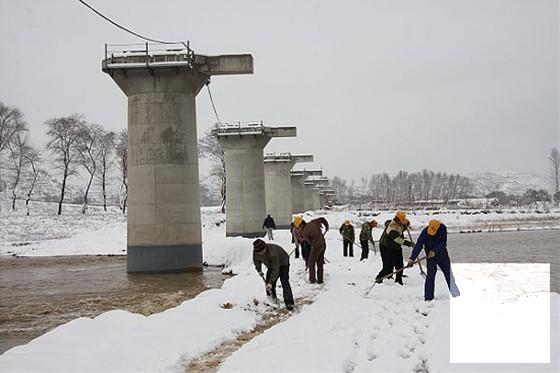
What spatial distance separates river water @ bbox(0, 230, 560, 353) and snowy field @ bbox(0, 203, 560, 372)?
2891 mm

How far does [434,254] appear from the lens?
34.9 ft

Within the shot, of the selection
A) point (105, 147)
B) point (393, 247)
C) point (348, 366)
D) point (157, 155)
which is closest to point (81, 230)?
point (105, 147)

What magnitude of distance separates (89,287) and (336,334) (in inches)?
495

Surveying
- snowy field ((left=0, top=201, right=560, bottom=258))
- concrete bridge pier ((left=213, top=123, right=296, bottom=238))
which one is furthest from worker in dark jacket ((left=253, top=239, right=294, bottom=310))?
concrete bridge pier ((left=213, top=123, right=296, bottom=238))

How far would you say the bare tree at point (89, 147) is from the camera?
2340 inches

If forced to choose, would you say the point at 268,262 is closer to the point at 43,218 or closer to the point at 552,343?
the point at 552,343

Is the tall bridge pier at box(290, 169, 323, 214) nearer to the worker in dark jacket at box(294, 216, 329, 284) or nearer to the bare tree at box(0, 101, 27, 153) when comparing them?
the bare tree at box(0, 101, 27, 153)

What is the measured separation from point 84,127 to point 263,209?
1186 inches

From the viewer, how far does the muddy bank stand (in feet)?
41.2

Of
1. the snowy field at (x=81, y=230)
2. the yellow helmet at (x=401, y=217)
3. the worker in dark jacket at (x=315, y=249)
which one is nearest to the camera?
the yellow helmet at (x=401, y=217)

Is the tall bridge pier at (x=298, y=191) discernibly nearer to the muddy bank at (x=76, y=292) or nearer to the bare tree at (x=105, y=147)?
the bare tree at (x=105, y=147)

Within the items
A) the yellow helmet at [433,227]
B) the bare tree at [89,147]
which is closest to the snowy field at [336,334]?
the yellow helmet at [433,227]

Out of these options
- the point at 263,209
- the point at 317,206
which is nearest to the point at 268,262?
the point at 263,209

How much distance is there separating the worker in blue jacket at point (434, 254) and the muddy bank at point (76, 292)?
236 inches
